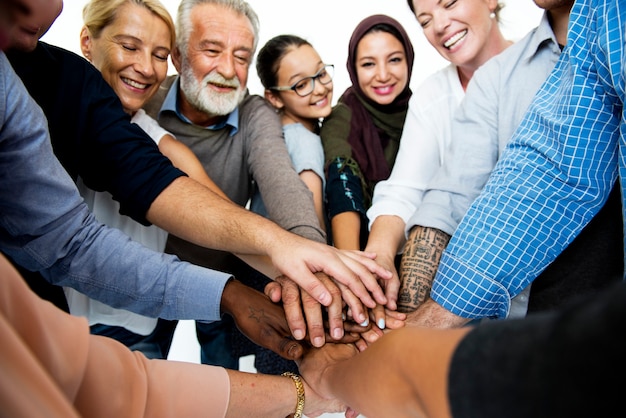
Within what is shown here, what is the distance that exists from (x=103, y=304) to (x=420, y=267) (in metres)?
0.87

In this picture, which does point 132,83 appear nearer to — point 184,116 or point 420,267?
point 184,116

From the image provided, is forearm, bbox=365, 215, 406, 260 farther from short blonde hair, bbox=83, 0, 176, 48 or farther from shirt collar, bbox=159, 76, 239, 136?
short blonde hair, bbox=83, 0, 176, 48

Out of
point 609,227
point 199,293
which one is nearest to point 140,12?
point 199,293

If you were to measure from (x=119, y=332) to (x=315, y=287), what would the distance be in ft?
2.15

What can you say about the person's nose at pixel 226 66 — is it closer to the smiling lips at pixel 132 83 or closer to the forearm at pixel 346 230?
the smiling lips at pixel 132 83

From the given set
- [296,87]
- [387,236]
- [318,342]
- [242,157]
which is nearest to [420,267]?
[387,236]

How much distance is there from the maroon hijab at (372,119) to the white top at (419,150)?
0.58 feet

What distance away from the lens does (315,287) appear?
1.11 meters

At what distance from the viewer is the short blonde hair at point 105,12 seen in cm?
152

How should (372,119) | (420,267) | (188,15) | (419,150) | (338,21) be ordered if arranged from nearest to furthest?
(420,267) → (419,150) → (188,15) → (372,119) → (338,21)

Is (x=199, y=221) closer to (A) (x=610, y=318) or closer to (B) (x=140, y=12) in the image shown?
(B) (x=140, y=12)

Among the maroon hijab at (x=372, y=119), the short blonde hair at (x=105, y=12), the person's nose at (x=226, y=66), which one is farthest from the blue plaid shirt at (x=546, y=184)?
the short blonde hair at (x=105, y=12)

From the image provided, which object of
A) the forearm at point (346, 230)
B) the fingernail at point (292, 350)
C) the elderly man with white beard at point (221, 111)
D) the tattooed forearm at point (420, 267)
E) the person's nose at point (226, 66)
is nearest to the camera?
the fingernail at point (292, 350)

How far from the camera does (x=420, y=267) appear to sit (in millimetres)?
1186
